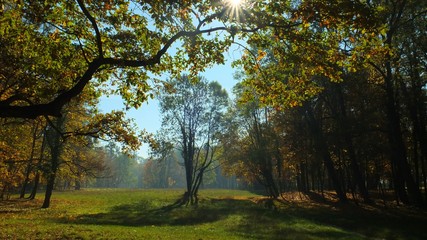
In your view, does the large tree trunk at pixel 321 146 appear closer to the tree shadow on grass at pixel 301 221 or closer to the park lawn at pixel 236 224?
the park lawn at pixel 236 224

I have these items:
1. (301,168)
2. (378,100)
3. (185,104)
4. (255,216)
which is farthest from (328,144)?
(185,104)

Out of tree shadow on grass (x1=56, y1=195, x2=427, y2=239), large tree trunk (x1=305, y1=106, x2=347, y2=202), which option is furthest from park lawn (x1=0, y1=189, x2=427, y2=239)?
large tree trunk (x1=305, y1=106, x2=347, y2=202)

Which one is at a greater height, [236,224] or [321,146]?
[321,146]

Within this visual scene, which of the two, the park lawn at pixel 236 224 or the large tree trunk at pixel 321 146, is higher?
the large tree trunk at pixel 321 146

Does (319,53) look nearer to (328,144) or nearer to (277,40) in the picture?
(277,40)

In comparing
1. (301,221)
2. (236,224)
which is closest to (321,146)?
(301,221)

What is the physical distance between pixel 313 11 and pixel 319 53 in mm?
1927

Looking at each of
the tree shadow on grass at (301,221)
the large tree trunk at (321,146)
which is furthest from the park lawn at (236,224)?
the large tree trunk at (321,146)

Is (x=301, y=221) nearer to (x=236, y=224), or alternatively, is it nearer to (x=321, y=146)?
(x=236, y=224)

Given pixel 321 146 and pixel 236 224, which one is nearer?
pixel 236 224

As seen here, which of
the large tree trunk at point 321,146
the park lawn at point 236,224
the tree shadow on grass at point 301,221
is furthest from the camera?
the large tree trunk at point 321,146

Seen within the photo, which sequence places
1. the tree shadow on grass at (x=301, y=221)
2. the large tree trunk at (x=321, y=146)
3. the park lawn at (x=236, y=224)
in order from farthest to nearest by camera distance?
the large tree trunk at (x=321, y=146) → the tree shadow on grass at (x=301, y=221) → the park lawn at (x=236, y=224)

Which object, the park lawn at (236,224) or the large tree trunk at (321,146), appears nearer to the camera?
the park lawn at (236,224)

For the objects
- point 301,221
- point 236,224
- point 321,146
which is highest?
point 321,146
